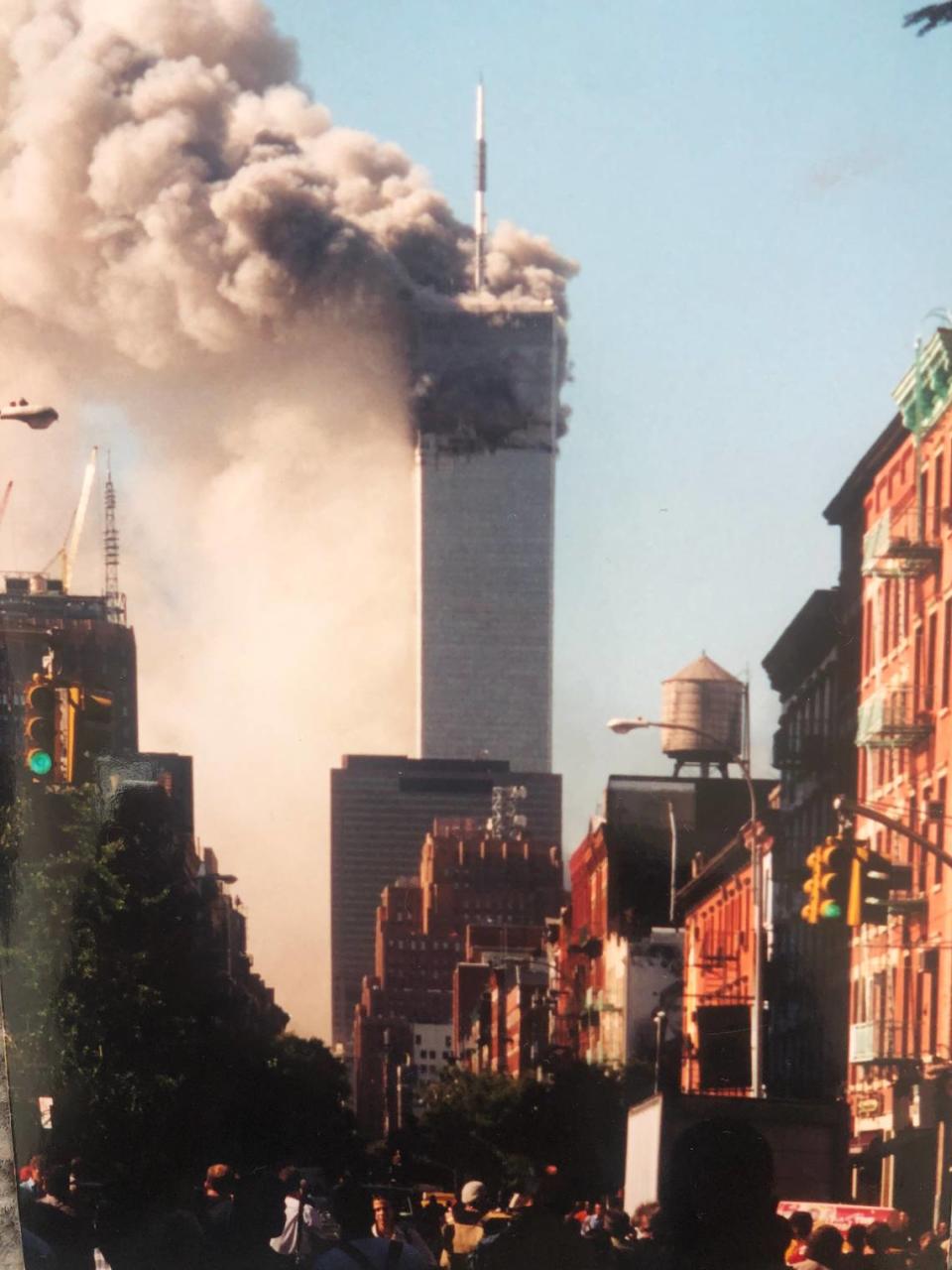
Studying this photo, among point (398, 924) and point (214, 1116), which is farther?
point (214, 1116)

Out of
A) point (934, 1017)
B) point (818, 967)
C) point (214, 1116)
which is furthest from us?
point (214, 1116)

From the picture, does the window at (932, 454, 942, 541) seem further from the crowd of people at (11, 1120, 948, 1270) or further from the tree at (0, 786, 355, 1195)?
the tree at (0, 786, 355, 1195)

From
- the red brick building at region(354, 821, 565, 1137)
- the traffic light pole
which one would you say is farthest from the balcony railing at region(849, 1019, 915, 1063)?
the red brick building at region(354, 821, 565, 1137)

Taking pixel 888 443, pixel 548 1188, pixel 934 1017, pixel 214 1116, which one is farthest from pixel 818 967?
pixel 214 1116

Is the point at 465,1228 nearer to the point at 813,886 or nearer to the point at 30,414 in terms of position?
the point at 813,886

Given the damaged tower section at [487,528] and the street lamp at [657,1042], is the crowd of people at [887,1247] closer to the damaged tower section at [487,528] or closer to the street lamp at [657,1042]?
the street lamp at [657,1042]

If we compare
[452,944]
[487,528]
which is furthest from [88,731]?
[487,528]

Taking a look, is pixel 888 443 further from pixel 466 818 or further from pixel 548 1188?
pixel 548 1188
